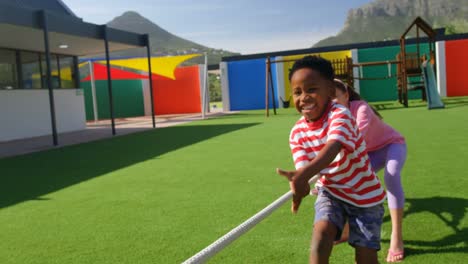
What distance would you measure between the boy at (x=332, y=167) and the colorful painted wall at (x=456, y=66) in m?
26.1

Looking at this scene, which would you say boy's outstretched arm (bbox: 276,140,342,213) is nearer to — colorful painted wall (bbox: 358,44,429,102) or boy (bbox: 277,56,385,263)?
boy (bbox: 277,56,385,263)

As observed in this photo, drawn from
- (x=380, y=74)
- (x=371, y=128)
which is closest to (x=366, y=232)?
(x=371, y=128)

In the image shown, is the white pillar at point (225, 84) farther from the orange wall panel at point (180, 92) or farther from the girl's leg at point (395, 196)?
the girl's leg at point (395, 196)

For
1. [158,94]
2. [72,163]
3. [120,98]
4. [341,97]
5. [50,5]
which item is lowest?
[72,163]

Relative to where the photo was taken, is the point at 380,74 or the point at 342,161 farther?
the point at 380,74

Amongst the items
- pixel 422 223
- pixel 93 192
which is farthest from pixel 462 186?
pixel 93 192

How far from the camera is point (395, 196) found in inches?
134

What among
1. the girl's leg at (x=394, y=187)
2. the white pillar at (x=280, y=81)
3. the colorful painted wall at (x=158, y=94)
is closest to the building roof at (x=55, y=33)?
the colorful painted wall at (x=158, y=94)

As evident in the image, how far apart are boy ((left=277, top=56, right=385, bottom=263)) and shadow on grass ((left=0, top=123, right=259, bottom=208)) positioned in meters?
4.62

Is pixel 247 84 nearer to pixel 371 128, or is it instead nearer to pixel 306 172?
pixel 371 128

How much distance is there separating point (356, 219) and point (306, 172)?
65 cm

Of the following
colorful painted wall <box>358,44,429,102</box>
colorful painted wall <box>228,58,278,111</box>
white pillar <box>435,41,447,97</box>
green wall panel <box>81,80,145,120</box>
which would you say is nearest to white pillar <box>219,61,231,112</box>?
colorful painted wall <box>228,58,278,111</box>

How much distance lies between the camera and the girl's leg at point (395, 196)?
10.7 ft

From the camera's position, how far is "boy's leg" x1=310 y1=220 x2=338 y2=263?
7.52ft
